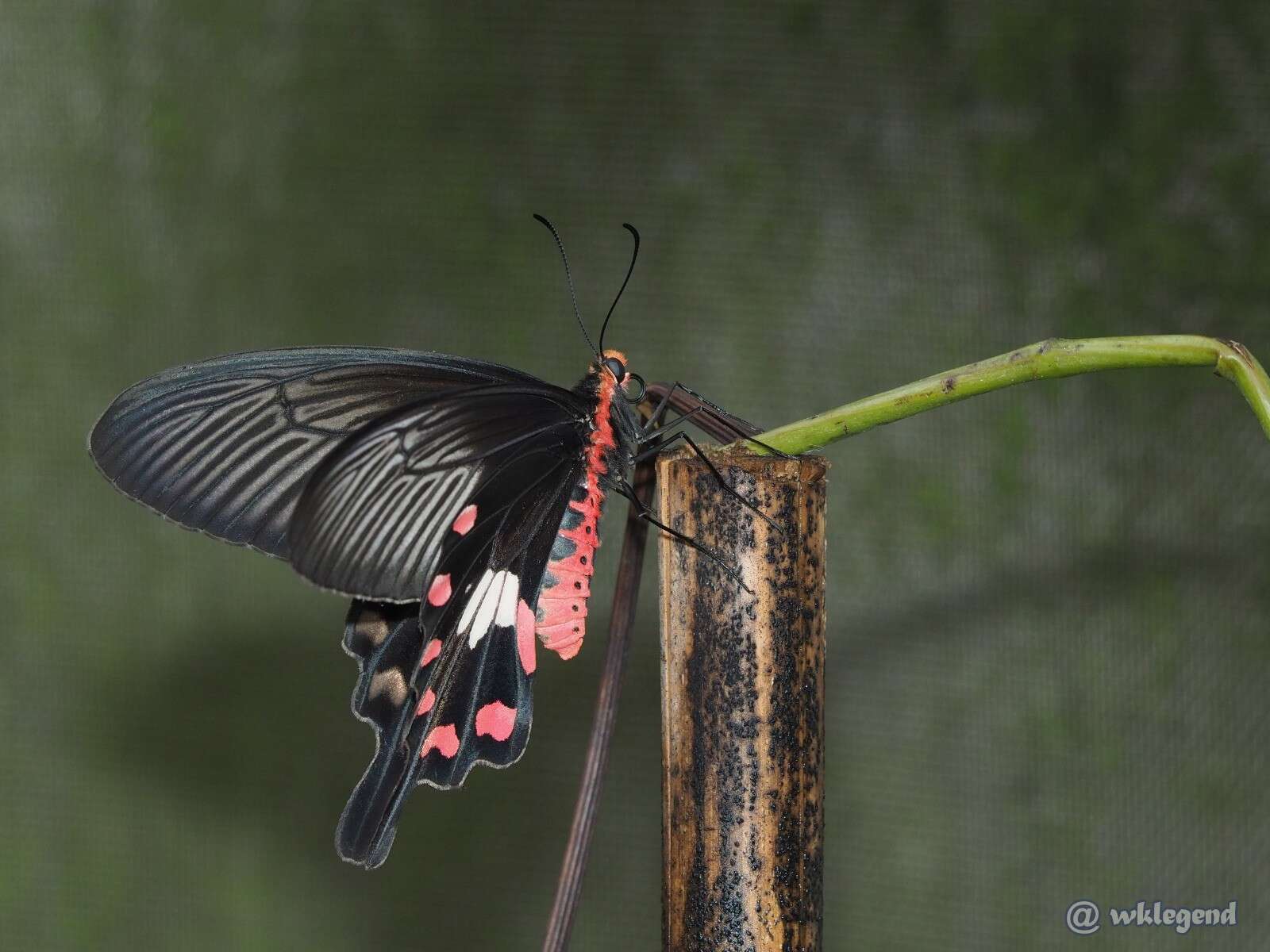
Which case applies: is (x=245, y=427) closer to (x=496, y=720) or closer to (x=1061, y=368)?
(x=496, y=720)

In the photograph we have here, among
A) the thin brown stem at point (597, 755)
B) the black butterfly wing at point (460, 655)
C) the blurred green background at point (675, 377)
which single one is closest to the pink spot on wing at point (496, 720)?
the black butterfly wing at point (460, 655)

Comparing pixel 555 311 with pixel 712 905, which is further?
pixel 555 311

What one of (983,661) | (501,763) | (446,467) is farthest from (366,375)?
(983,661)

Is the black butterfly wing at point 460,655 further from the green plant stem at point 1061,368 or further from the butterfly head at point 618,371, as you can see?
the green plant stem at point 1061,368

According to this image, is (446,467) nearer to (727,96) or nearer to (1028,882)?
(727,96)

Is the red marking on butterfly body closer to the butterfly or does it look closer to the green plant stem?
the butterfly

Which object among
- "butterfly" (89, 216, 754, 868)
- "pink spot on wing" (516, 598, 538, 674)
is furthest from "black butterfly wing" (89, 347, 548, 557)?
"pink spot on wing" (516, 598, 538, 674)

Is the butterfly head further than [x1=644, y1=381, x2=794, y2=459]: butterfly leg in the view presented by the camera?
Yes
